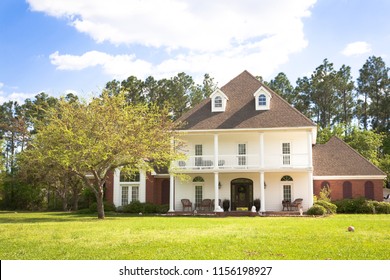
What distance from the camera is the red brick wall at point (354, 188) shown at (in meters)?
33.1

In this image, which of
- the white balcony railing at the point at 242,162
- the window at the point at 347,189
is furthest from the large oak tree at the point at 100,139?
the window at the point at 347,189

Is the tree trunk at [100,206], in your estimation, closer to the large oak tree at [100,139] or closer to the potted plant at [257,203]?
the large oak tree at [100,139]

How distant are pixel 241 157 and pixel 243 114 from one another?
316 centimetres

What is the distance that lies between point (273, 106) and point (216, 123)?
4371mm

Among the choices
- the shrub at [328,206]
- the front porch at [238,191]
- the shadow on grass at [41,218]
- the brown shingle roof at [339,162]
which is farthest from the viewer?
the brown shingle roof at [339,162]

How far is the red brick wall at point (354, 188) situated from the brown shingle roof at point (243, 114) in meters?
5.94

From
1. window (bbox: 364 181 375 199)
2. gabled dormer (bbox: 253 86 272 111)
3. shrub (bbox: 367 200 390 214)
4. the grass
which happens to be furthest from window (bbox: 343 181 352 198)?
the grass

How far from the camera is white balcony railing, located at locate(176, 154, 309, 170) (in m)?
32.1

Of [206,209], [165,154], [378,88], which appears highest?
[378,88]

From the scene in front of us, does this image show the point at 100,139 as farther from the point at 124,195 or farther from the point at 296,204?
the point at 296,204

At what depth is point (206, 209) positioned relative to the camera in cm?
3291

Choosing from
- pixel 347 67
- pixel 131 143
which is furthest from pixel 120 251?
pixel 347 67

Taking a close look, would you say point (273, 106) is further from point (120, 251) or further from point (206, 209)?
point (120, 251)

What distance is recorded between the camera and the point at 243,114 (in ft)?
107
